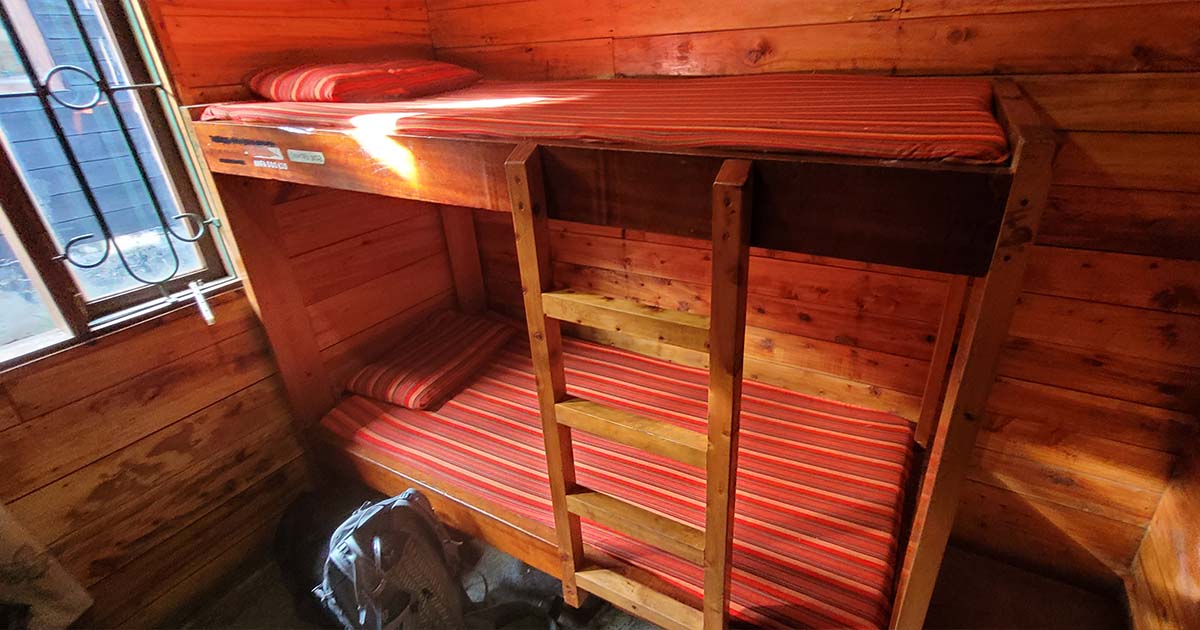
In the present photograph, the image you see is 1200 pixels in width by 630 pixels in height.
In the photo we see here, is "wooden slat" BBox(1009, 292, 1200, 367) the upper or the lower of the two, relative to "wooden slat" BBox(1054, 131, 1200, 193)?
lower

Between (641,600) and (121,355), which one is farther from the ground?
(121,355)

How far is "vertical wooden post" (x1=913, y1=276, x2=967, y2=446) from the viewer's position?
1.59 meters

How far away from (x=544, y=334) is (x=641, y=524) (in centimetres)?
48

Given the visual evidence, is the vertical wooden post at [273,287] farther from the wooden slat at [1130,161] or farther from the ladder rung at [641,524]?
the wooden slat at [1130,161]

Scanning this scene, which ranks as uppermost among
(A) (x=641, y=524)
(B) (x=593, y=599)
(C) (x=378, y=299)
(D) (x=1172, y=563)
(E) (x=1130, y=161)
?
(E) (x=1130, y=161)

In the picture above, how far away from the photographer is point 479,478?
1745 millimetres

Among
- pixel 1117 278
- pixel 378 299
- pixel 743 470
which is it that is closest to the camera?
pixel 1117 278

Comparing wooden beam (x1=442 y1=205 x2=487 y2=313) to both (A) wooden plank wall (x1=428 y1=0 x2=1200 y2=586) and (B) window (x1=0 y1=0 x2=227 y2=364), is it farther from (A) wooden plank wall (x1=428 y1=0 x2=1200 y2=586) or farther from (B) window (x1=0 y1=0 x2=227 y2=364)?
(B) window (x1=0 y1=0 x2=227 y2=364)

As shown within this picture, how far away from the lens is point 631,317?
103 cm

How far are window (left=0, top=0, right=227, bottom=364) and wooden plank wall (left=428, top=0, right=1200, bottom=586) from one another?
120cm

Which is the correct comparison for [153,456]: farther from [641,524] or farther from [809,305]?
[809,305]

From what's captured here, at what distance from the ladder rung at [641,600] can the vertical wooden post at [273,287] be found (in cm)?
134

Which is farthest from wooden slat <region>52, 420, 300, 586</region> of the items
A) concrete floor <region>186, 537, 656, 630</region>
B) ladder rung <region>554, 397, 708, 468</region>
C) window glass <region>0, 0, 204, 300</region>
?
ladder rung <region>554, 397, 708, 468</region>

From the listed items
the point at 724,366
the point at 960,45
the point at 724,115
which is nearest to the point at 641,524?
the point at 724,366
